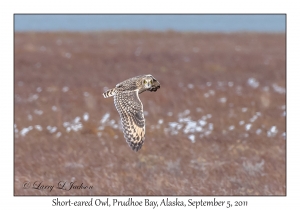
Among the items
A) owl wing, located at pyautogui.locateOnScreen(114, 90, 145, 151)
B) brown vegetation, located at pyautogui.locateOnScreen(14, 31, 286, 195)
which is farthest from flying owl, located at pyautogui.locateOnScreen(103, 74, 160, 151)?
brown vegetation, located at pyautogui.locateOnScreen(14, 31, 286, 195)

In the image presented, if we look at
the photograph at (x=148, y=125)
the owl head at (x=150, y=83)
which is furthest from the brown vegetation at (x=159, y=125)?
the owl head at (x=150, y=83)

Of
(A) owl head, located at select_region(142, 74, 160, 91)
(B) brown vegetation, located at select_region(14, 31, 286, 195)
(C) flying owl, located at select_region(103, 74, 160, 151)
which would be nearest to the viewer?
(A) owl head, located at select_region(142, 74, 160, 91)

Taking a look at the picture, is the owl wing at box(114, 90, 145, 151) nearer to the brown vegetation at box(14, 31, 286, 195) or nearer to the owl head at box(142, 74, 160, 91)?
the owl head at box(142, 74, 160, 91)

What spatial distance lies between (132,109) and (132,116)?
0.09m

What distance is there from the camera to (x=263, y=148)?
10117mm

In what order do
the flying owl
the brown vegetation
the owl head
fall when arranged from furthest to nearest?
the brown vegetation → the flying owl → the owl head

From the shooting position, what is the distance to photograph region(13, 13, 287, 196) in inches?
310

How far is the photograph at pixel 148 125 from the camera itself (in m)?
7.86

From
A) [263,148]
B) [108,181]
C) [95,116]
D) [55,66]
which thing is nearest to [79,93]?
[95,116]

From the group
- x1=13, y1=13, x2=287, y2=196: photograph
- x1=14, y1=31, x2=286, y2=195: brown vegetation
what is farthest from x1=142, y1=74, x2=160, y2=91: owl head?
x1=14, y1=31, x2=286, y2=195: brown vegetation

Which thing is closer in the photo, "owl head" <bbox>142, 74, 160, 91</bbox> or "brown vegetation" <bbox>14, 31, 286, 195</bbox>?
"owl head" <bbox>142, 74, 160, 91</bbox>

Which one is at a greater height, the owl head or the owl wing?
the owl head

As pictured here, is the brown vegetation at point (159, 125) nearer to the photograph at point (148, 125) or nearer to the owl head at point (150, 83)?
the photograph at point (148, 125)

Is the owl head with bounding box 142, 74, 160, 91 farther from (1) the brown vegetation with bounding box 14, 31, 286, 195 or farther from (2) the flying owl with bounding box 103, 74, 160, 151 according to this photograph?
(1) the brown vegetation with bounding box 14, 31, 286, 195
